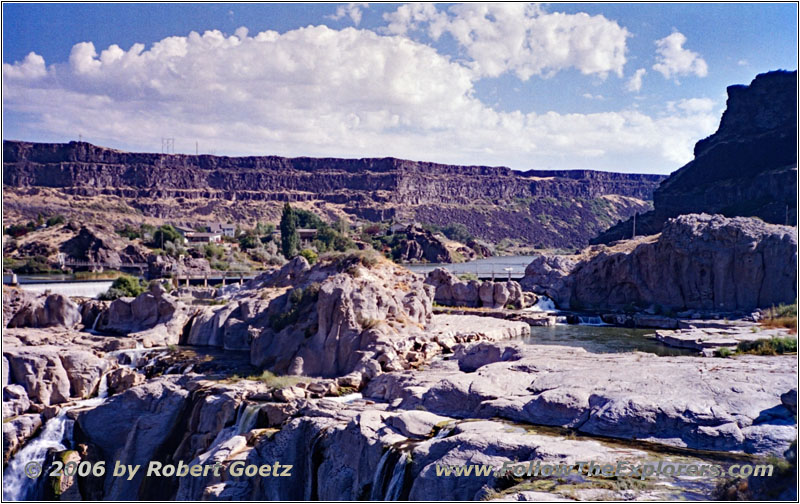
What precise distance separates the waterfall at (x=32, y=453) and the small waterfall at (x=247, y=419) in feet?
23.2

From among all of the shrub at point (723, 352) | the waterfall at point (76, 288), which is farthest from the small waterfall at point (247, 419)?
the waterfall at point (76, 288)

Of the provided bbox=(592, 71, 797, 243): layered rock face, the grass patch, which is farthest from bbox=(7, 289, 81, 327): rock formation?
bbox=(592, 71, 797, 243): layered rock face

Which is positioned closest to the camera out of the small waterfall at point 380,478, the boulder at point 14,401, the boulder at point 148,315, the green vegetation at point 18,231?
the small waterfall at point 380,478

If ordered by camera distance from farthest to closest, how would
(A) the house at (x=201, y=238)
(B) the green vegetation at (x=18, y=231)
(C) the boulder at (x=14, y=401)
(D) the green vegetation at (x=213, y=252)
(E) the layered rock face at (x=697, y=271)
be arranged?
(A) the house at (x=201, y=238) → (B) the green vegetation at (x=18, y=231) → (D) the green vegetation at (x=213, y=252) → (E) the layered rock face at (x=697, y=271) → (C) the boulder at (x=14, y=401)

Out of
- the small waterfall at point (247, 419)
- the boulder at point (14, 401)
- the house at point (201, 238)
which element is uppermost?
the house at point (201, 238)

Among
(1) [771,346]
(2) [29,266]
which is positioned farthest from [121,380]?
(2) [29,266]

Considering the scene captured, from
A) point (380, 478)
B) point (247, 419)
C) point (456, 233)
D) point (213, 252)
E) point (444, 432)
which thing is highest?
point (456, 233)

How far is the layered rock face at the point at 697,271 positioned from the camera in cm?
4206

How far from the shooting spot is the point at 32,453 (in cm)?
2455

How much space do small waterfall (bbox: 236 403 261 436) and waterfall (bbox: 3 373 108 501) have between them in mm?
7078

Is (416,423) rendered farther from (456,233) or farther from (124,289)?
(456,233)

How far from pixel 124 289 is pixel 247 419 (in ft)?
101

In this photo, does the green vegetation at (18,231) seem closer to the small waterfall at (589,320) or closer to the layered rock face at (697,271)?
the layered rock face at (697,271)

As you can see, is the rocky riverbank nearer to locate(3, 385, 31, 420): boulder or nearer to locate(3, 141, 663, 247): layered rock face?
locate(3, 385, 31, 420): boulder
